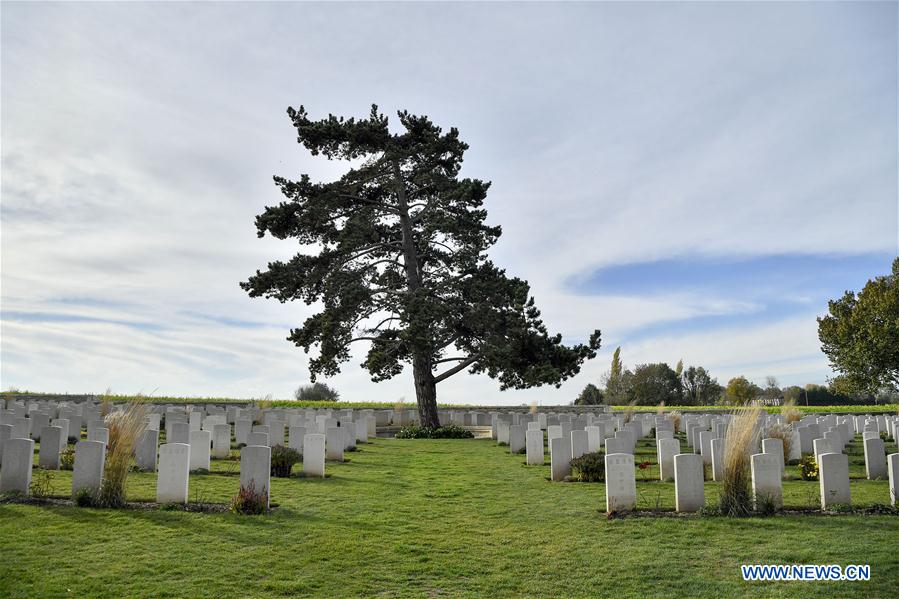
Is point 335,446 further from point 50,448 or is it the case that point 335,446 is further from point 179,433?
point 50,448

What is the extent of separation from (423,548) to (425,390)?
1900cm

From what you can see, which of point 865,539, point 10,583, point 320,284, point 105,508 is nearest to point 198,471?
point 105,508

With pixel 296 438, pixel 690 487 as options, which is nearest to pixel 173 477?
pixel 296 438

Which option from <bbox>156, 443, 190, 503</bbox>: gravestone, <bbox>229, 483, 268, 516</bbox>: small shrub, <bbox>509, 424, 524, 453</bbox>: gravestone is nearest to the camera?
<bbox>229, 483, 268, 516</bbox>: small shrub

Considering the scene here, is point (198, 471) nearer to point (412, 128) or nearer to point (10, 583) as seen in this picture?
point (10, 583)

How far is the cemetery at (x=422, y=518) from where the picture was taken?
738 centimetres

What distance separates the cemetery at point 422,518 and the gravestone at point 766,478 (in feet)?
0.07

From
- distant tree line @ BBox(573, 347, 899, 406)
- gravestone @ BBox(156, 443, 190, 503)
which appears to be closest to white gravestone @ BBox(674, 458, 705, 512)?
gravestone @ BBox(156, 443, 190, 503)

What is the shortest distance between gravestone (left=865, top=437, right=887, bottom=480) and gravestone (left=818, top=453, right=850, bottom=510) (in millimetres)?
4247

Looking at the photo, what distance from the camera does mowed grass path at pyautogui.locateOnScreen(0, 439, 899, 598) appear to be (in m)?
6.97

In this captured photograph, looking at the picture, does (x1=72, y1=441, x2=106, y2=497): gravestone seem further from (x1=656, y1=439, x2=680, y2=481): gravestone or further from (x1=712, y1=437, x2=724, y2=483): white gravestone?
(x1=712, y1=437, x2=724, y2=483): white gravestone

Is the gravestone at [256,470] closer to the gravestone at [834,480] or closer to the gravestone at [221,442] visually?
the gravestone at [221,442]

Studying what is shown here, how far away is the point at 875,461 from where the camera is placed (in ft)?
44.8

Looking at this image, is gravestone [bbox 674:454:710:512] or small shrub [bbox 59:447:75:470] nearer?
gravestone [bbox 674:454:710:512]
